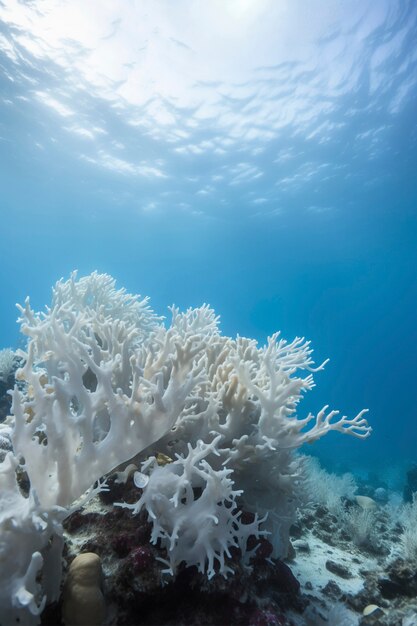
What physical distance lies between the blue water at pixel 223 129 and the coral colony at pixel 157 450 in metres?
13.2

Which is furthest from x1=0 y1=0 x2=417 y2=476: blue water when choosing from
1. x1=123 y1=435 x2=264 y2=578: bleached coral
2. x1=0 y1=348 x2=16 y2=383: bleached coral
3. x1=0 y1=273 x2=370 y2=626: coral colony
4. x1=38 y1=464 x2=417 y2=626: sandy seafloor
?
x1=123 y1=435 x2=264 y2=578: bleached coral

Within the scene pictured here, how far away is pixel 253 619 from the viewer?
2814mm

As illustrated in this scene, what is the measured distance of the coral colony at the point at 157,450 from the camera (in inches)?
95.3

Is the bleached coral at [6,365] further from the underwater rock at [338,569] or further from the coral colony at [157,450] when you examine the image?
the underwater rock at [338,569]

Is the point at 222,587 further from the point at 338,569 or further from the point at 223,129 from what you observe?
the point at 223,129

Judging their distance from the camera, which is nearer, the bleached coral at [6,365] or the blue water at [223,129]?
the bleached coral at [6,365]

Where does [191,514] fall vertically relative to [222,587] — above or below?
above

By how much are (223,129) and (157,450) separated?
27259 mm

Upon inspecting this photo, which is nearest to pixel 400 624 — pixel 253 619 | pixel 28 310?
pixel 253 619

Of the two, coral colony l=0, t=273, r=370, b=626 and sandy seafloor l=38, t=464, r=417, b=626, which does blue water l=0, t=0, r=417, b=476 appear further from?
sandy seafloor l=38, t=464, r=417, b=626

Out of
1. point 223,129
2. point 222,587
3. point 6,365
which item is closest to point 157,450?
point 222,587

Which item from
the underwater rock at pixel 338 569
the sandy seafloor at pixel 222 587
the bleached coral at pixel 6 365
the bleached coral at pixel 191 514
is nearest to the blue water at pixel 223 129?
the bleached coral at pixel 6 365

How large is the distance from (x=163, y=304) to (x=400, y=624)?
15786 cm

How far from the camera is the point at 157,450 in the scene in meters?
3.52
